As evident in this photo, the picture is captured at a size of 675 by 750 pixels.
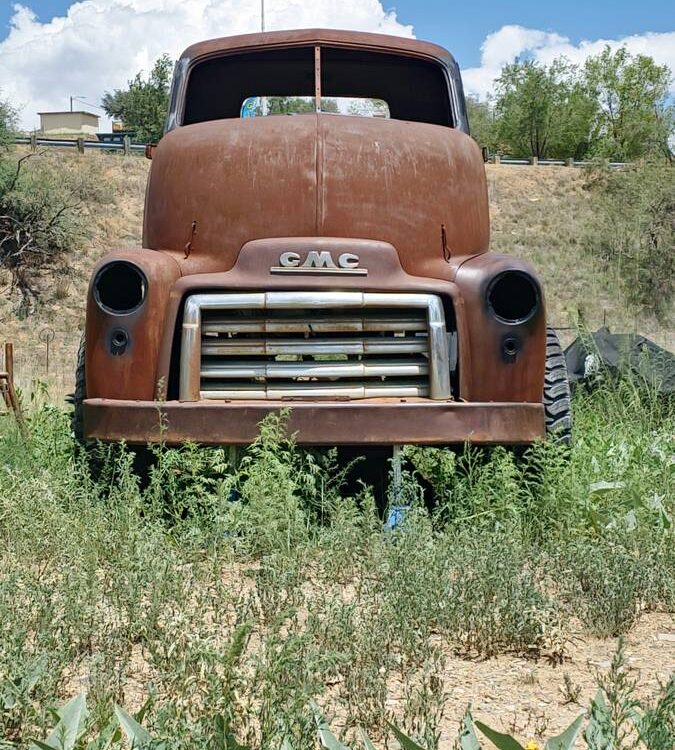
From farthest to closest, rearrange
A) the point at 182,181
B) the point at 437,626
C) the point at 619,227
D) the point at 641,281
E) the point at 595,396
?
the point at 619,227
the point at 641,281
the point at 595,396
the point at 182,181
the point at 437,626

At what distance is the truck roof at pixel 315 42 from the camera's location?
5508 millimetres

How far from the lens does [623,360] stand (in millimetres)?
6980

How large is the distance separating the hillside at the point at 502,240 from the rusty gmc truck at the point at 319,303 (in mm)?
15457

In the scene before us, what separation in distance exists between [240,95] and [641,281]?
2672cm

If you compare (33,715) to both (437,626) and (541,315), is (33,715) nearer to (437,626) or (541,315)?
(437,626)

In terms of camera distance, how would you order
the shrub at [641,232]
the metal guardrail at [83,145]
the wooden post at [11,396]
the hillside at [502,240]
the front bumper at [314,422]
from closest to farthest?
the front bumper at [314,422] < the wooden post at [11,396] < the hillside at [502,240] < the shrub at [641,232] < the metal guardrail at [83,145]

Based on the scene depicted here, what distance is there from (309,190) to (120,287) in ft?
3.54

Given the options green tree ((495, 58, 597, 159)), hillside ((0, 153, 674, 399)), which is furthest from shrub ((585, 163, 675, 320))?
green tree ((495, 58, 597, 159))

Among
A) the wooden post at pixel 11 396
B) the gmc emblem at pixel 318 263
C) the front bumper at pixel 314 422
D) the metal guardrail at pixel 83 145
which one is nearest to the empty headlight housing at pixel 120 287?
the front bumper at pixel 314 422

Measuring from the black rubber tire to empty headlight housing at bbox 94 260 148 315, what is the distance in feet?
6.50

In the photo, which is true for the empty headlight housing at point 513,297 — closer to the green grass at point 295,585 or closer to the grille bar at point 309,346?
the grille bar at point 309,346

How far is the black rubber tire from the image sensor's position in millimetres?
4645

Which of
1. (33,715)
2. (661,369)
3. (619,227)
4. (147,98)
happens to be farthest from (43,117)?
A: (33,715)

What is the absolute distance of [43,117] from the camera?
210ft
